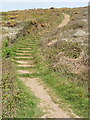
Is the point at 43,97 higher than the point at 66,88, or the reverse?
the point at 66,88

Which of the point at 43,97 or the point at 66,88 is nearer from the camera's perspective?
the point at 43,97

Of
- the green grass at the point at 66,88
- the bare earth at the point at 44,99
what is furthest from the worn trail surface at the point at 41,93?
the green grass at the point at 66,88

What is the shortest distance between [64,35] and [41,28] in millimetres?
9017

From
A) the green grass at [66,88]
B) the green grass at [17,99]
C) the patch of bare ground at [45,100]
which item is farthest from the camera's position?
the green grass at [66,88]

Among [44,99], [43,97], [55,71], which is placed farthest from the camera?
[55,71]

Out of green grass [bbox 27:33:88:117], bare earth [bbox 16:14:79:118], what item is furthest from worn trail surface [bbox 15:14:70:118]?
green grass [bbox 27:33:88:117]

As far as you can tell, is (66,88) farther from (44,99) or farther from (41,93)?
(44,99)

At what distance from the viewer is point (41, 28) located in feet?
132

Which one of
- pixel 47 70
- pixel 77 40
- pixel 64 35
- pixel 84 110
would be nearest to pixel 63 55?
pixel 47 70

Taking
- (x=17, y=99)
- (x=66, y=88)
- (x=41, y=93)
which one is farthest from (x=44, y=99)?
(x=66, y=88)

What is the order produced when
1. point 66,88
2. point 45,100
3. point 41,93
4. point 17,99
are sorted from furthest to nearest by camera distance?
point 66,88
point 41,93
point 45,100
point 17,99

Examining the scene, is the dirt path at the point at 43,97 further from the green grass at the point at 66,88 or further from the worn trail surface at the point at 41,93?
the green grass at the point at 66,88

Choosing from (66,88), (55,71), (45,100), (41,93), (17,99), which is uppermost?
(55,71)

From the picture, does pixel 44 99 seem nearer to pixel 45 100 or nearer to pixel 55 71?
pixel 45 100
